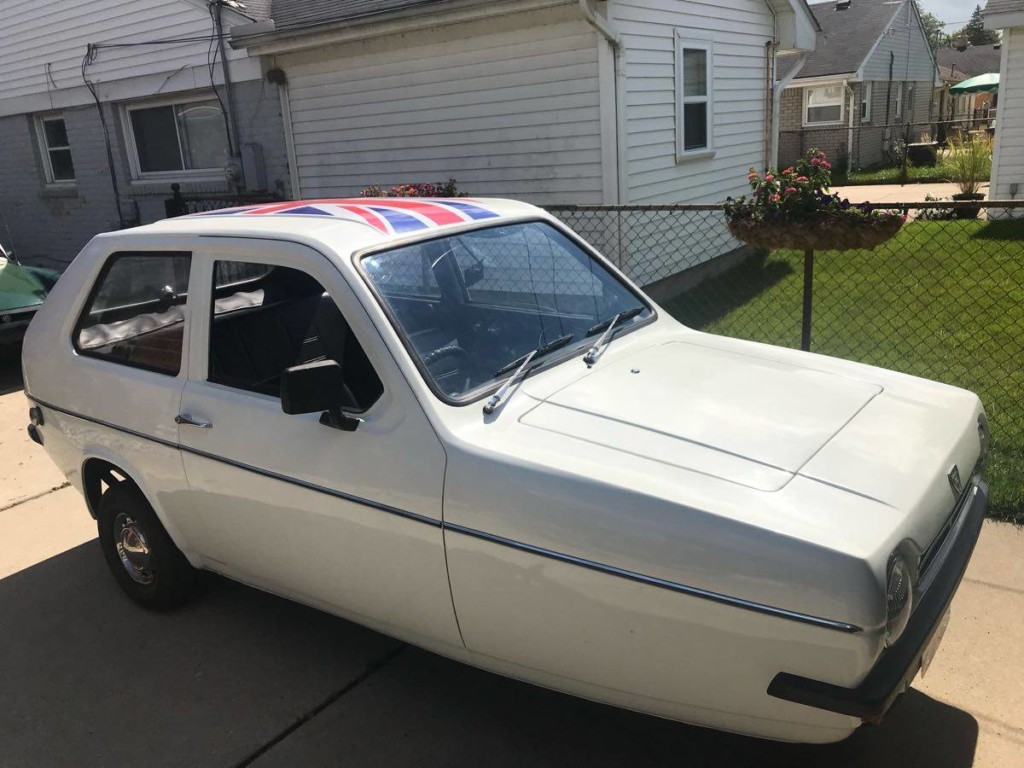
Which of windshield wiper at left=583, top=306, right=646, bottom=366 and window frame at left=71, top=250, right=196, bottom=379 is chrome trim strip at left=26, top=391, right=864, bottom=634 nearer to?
window frame at left=71, top=250, right=196, bottom=379

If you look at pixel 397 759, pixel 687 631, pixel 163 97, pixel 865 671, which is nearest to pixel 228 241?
pixel 397 759

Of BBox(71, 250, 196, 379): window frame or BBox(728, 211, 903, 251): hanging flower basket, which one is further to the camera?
BBox(728, 211, 903, 251): hanging flower basket

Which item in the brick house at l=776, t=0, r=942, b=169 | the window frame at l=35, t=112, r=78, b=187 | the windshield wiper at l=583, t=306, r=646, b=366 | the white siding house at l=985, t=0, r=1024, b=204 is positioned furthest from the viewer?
the brick house at l=776, t=0, r=942, b=169

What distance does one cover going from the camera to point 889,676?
2.11 meters

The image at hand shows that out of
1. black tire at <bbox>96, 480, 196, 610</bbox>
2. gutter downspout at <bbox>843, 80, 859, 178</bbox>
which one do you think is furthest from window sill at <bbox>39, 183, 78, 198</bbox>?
gutter downspout at <bbox>843, 80, 859, 178</bbox>

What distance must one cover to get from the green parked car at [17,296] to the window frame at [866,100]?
80.0 feet

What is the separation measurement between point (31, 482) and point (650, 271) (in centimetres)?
644

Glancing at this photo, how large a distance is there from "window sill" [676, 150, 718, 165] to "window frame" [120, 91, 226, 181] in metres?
6.50

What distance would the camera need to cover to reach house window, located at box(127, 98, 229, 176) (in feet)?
40.4

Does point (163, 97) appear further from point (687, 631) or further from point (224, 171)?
point (687, 631)

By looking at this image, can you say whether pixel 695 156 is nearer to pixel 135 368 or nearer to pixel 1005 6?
pixel 1005 6

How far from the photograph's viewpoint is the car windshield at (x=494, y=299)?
9.43 ft

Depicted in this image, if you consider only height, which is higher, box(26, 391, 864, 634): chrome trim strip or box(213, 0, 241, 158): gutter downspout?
box(213, 0, 241, 158): gutter downspout

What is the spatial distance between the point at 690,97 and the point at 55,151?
1070cm
